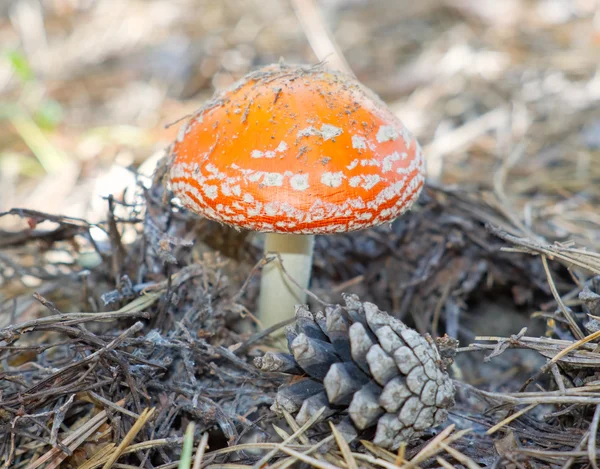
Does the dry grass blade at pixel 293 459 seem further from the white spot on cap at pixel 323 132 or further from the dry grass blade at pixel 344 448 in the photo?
the white spot on cap at pixel 323 132

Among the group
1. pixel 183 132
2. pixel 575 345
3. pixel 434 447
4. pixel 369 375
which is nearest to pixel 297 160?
pixel 183 132

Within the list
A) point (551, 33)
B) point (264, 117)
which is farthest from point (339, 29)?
point (264, 117)

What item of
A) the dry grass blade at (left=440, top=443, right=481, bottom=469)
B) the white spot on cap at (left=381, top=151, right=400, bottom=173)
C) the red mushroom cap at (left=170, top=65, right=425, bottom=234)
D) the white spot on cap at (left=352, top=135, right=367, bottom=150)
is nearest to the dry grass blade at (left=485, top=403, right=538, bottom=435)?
the dry grass blade at (left=440, top=443, right=481, bottom=469)

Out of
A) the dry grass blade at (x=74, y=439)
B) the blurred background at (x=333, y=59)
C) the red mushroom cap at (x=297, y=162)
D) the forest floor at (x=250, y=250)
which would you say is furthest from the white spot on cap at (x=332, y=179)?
the blurred background at (x=333, y=59)

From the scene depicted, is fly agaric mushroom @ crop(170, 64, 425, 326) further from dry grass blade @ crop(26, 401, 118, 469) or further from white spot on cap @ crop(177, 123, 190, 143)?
dry grass blade @ crop(26, 401, 118, 469)

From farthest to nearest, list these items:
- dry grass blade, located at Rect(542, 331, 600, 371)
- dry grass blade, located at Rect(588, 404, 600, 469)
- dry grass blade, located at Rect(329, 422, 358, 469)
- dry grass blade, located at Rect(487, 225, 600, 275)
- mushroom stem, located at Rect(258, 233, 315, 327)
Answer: mushroom stem, located at Rect(258, 233, 315, 327), dry grass blade, located at Rect(487, 225, 600, 275), dry grass blade, located at Rect(542, 331, 600, 371), dry grass blade, located at Rect(329, 422, 358, 469), dry grass blade, located at Rect(588, 404, 600, 469)

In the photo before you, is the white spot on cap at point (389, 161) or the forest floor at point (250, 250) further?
the white spot on cap at point (389, 161)

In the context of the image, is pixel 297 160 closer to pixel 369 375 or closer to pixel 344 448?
pixel 369 375

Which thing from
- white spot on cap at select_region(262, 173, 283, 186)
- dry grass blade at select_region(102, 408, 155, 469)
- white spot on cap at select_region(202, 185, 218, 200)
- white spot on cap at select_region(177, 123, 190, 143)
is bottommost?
dry grass blade at select_region(102, 408, 155, 469)
